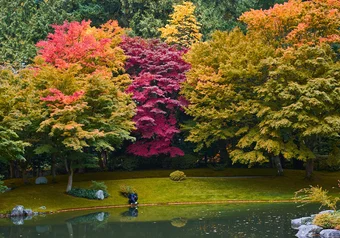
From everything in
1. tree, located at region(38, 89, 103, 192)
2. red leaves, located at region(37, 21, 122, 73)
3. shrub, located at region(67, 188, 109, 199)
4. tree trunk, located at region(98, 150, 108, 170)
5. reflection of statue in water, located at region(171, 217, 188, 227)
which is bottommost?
reflection of statue in water, located at region(171, 217, 188, 227)

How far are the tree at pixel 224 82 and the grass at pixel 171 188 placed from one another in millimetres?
3517

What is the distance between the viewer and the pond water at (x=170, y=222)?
20406mm

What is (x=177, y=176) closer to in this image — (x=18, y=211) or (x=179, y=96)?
(x=179, y=96)

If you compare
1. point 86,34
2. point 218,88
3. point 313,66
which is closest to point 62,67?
point 86,34

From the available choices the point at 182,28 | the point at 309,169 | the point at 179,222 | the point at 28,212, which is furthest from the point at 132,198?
the point at 182,28

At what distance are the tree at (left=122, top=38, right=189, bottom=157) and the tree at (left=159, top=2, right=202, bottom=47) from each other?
4663mm

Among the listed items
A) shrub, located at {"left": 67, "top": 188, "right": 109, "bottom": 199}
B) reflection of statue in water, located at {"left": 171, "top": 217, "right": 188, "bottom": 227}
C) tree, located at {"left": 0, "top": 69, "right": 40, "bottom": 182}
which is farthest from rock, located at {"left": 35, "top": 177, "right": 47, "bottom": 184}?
reflection of statue in water, located at {"left": 171, "top": 217, "right": 188, "bottom": 227}

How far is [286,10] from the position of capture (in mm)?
34500

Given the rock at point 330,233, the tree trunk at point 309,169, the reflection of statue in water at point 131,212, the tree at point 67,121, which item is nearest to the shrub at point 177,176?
the reflection of statue in water at point 131,212

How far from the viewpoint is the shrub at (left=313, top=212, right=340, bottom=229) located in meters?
18.9

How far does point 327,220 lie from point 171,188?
53.6 ft

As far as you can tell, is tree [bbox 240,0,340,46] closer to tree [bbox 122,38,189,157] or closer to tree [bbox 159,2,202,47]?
tree [bbox 122,38,189,157]

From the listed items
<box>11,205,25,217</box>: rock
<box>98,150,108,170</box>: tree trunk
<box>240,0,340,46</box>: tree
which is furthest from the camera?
<box>98,150,108,170</box>: tree trunk

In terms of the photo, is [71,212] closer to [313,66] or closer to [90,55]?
[90,55]
